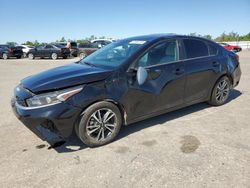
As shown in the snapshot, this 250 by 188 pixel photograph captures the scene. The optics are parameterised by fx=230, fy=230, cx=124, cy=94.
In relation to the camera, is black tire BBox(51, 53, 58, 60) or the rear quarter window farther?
black tire BBox(51, 53, 58, 60)

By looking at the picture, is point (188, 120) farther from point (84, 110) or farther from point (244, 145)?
point (84, 110)

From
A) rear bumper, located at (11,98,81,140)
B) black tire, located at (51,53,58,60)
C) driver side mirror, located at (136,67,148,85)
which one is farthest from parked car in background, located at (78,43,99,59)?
rear bumper, located at (11,98,81,140)

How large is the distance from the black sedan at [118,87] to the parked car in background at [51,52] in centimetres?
1832

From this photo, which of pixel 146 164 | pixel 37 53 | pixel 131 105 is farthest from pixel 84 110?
pixel 37 53

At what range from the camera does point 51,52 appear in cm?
2211

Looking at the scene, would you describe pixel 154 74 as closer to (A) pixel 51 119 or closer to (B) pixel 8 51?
(A) pixel 51 119

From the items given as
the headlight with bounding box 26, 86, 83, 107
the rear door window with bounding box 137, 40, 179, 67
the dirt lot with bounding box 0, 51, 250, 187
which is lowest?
the dirt lot with bounding box 0, 51, 250, 187

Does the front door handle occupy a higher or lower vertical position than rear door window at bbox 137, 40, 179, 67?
lower

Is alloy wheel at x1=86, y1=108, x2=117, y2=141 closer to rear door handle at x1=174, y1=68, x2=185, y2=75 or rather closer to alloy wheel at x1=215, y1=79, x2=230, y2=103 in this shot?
rear door handle at x1=174, y1=68, x2=185, y2=75

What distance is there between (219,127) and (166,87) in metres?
1.21

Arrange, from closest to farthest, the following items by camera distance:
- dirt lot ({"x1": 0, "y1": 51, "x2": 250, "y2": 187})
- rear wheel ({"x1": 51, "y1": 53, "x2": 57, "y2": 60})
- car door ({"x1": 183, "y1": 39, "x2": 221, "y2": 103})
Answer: dirt lot ({"x1": 0, "y1": 51, "x2": 250, "y2": 187})
car door ({"x1": 183, "y1": 39, "x2": 221, "y2": 103})
rear wheel ({"x1": 51, "y1": 53, "x2": 57, "y2": 60})

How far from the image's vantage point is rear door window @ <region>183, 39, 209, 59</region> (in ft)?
14.4

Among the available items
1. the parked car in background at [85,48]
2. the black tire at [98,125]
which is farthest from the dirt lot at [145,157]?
the parked car in background at [85,48]

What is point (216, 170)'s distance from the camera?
9.24 ft
